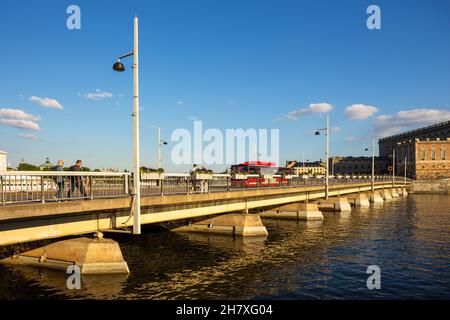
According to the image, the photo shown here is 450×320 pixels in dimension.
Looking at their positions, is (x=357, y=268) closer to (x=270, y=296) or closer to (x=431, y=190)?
(x=270, y=296)

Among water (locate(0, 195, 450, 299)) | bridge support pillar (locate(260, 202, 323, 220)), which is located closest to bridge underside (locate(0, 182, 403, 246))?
water (locate(0, 195, 450, 299))

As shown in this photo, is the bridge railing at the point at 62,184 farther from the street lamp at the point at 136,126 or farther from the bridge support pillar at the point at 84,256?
the bridge support pillar at the point at 84,256

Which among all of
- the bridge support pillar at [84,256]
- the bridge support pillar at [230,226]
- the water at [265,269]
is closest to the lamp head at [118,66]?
the bridge support pillar at [84,256]

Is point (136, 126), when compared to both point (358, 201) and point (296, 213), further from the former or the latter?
point (358, 201)

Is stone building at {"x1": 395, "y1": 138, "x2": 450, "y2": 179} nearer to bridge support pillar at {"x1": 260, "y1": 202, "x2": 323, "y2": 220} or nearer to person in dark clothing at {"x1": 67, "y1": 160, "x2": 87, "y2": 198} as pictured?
bridge support pillar at {"x1": 260, "y1": 202, "x2": 323, "y2": 220}

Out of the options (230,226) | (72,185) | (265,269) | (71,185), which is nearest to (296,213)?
(230,226)

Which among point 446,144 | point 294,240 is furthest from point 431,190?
point 294,240

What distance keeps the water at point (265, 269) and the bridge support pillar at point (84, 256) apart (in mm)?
445

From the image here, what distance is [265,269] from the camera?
59.0ft

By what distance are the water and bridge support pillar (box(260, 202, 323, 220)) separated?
7.93 meters

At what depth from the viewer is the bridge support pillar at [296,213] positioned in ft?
123

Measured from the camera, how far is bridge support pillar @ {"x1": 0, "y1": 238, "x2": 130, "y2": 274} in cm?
1523

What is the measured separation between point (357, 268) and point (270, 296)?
661 cm

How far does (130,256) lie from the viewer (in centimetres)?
2006
